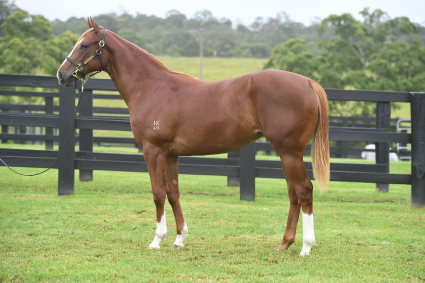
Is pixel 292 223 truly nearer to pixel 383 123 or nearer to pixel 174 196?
pixel 174 196

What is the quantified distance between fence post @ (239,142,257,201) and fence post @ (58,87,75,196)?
286 centimetres

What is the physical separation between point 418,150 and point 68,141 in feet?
18.6

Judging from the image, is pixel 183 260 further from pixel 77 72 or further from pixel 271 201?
pixel 271 201

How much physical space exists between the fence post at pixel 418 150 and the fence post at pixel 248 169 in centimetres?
251

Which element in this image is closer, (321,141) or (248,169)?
(321,141)

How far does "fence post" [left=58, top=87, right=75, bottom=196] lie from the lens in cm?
661

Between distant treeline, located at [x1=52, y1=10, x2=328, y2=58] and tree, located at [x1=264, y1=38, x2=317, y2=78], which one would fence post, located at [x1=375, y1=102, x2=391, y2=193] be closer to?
tree, located at [x1=264, y1=38, x2=317, y2=78]

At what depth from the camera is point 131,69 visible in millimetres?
4480

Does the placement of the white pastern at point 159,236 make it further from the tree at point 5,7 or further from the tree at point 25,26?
the tree at point 5,7

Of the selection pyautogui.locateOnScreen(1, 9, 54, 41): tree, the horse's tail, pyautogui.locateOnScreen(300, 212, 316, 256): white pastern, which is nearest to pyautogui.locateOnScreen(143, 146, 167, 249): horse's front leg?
pyautogui.locateOnScreen(300, 212, 316, 256): white pastern

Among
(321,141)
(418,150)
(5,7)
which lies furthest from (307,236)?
(5,7)

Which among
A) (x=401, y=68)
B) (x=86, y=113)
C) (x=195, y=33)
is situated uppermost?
(x=195, y=33)

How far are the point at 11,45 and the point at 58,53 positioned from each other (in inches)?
111

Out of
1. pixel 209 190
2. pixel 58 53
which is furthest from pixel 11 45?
pixel 209 190
